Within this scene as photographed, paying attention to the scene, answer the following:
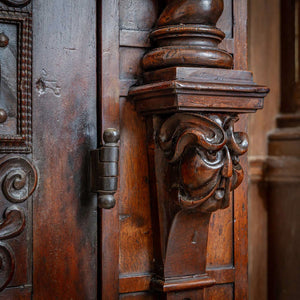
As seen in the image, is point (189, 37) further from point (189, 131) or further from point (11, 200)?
point (11, 200)

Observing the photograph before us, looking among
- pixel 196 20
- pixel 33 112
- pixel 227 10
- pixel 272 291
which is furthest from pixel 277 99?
pixel 33 112

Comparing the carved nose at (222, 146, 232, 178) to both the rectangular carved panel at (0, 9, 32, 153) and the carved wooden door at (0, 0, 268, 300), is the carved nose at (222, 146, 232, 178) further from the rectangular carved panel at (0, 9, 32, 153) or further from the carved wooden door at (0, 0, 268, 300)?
the rectangular carved panel at (0, 9, 32, 153)

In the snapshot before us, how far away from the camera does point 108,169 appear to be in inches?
29.3

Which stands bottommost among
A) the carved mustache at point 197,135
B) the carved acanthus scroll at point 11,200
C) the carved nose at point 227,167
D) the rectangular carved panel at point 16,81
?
the carved acanthus scroll at point 11,200

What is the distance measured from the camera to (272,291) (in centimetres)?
176

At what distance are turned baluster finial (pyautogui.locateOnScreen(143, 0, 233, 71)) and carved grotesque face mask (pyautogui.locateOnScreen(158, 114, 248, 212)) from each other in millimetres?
88

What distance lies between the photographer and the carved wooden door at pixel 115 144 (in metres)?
0.74

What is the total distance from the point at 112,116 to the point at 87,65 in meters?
0.09

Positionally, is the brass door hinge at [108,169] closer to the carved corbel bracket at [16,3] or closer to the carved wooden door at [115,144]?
the carved wooden door at [115,144]

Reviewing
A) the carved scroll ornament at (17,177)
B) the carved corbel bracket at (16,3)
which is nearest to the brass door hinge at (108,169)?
the carved scroll ornament at (17,177)

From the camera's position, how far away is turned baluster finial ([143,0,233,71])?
752mm

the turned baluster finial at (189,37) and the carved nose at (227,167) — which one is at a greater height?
the turned baluster finial at (189,37)

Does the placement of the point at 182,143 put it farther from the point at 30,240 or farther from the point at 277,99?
the point at 277,99

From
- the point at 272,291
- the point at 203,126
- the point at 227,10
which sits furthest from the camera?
the point at 272,291
